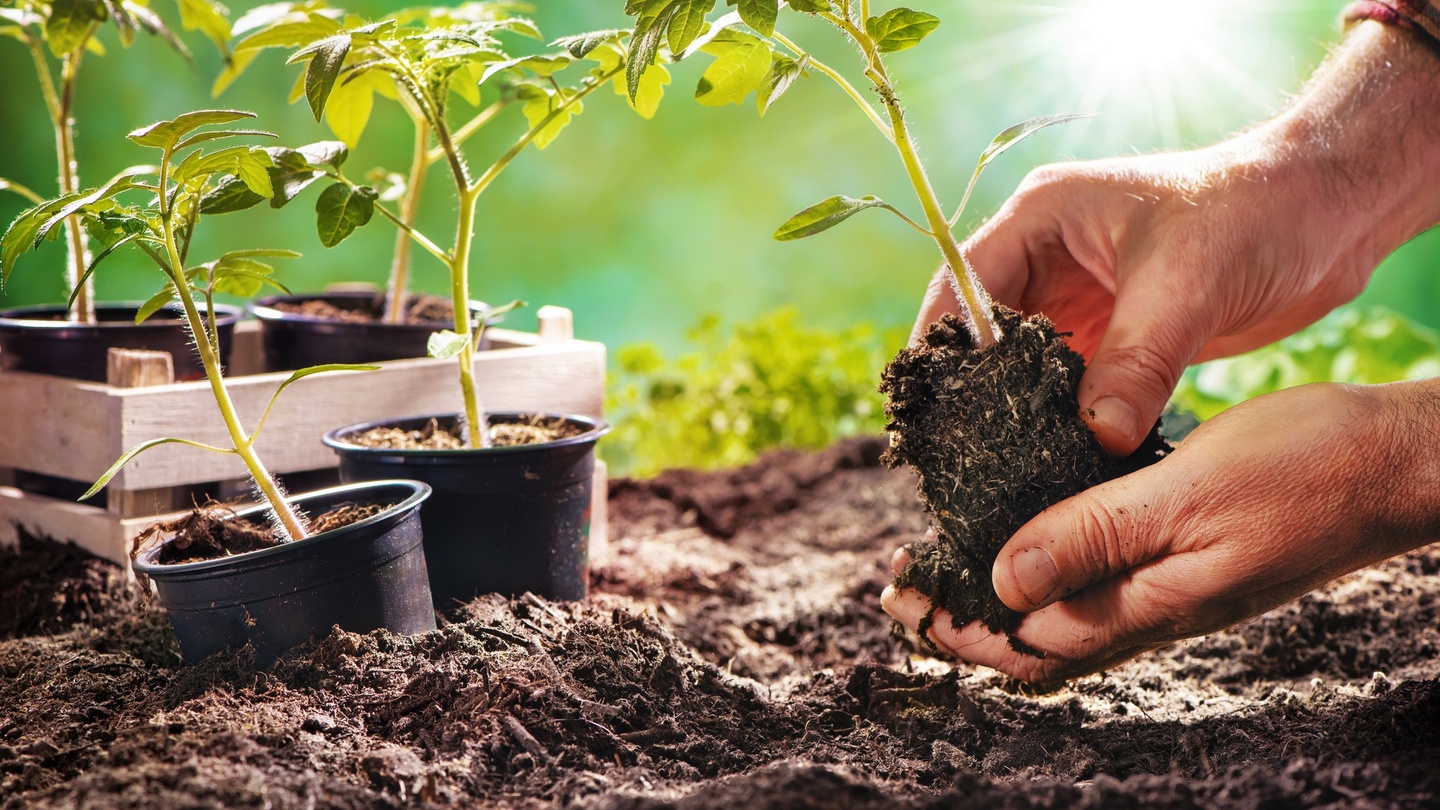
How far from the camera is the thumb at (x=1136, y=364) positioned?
49.9 inches

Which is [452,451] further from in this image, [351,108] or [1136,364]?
[1136,364]

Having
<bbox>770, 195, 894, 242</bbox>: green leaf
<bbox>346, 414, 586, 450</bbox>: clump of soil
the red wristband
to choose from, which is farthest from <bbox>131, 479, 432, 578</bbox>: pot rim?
the red wristband

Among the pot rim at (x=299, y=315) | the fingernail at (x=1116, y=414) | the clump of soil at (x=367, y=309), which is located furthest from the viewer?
the clump of soil at (x=367, y=309)

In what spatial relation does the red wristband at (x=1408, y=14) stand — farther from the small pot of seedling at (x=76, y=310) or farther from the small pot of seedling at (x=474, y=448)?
the small pot of seedling at (x=76, y=310)

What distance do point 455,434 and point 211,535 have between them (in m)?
0.53

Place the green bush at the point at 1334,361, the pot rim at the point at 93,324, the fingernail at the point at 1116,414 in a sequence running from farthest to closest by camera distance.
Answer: the green bush at the point at 1334,361 → the pot rim at the point at 93,324 → the fingernail at the point at 1116,414

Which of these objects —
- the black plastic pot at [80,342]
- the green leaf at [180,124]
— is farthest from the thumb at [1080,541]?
the black plastic pot at [80,342]

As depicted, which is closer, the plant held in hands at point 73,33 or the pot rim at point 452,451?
the pot rim at point 452,451

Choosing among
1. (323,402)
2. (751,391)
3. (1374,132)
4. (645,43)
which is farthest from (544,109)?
(751,391)

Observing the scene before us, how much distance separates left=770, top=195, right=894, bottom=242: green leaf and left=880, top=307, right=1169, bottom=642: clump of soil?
210mm

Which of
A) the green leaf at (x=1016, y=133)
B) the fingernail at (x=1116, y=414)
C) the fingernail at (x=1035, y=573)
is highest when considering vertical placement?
the green leaf at (x=1016, y=133)

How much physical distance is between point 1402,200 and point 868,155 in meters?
2.91

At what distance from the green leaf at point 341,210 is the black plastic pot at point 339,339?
22.2 inches

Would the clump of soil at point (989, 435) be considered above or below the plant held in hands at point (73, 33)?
below
